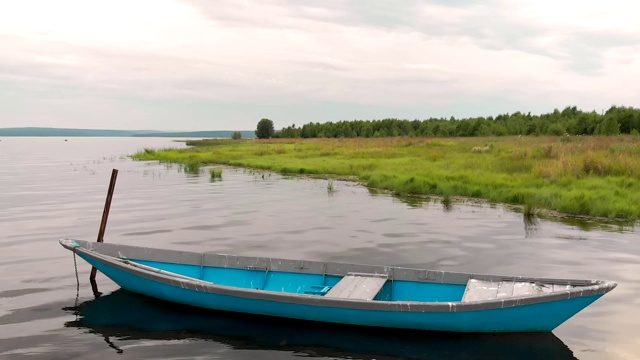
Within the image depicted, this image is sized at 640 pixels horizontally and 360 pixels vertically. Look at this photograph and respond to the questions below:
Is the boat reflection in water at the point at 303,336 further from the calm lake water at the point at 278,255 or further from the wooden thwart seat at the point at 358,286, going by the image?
the wooden thwart seat at the point at 358,286

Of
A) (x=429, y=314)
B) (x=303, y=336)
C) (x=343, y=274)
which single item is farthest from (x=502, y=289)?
(x=303, y=336)

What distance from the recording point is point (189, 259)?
41.2 feet

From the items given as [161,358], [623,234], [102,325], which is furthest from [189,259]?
[623,234]

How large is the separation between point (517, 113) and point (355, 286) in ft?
366

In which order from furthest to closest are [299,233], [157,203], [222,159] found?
[222,159] → [157,203] → [299,233]

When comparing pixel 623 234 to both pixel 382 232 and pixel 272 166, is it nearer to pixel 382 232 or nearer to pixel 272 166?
pixel 382 232

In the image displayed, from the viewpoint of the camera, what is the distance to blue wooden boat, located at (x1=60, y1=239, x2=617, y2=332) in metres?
9.20

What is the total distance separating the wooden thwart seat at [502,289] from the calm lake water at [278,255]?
0.74m

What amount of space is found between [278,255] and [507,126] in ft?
255

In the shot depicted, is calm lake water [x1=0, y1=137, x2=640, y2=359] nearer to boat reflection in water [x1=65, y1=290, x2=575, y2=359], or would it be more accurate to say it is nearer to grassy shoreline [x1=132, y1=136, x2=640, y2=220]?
boat reflection in water [x1=65, y1=290, x2=575, y2=359]

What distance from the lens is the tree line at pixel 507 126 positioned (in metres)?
65.9

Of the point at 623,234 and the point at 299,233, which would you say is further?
the point at 299,233

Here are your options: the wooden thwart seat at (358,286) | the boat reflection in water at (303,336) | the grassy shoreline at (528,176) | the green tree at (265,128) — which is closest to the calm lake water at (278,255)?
the boat reflection in water at (303,336)

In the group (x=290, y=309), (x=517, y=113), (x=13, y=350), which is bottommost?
(x=13, y=350)
